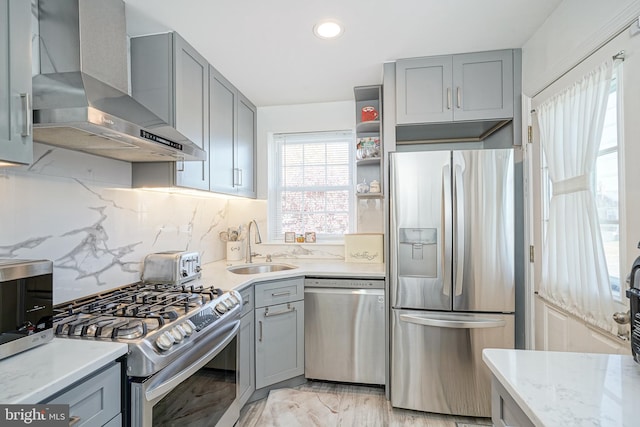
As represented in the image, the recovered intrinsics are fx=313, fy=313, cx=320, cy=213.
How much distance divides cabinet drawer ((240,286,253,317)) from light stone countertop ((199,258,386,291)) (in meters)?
0.05

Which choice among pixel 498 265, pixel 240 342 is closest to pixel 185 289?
pixel 240 342

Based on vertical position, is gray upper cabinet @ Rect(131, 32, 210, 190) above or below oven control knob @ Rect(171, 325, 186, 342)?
above

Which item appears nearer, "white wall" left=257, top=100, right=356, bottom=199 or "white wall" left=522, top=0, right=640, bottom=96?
"white wall" left=522, top=0, right=640, bottom=96

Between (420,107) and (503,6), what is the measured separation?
719 mm

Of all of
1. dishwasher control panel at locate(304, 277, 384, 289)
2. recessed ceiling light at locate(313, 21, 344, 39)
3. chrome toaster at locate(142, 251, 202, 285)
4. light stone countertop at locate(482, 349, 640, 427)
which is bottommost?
dishwasher control panel at locate(304, 277, 384, 289)

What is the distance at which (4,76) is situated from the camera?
0.98 metres

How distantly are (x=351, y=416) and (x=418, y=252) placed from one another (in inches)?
46.2

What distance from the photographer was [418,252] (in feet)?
6.96

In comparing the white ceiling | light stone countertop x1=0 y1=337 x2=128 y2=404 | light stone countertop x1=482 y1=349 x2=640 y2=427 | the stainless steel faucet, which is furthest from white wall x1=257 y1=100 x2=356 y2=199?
light stone countertop x1=482 y1=349 x2=640 y2=427

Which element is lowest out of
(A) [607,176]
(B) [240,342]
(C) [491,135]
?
(B) [240,342]

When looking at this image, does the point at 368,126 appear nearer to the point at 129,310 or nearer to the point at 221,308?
the point at 221,308

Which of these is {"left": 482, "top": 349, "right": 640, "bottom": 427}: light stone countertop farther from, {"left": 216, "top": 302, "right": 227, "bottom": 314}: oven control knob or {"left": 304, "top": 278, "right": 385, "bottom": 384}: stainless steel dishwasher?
{"left": 304, "top": 278, "right": 385, "bottom": 384}: stainless steel dishwasher

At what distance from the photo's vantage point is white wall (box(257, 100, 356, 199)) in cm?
307

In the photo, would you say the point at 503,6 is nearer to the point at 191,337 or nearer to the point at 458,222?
the point at 458,222
